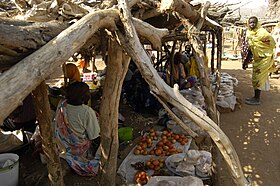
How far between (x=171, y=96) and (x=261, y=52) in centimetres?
550

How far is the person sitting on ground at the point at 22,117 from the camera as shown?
3873 mm

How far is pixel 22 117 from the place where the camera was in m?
3.91

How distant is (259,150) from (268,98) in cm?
335

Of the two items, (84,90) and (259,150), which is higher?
(84,90)

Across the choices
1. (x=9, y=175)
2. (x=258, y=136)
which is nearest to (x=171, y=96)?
(x=9, y=175)

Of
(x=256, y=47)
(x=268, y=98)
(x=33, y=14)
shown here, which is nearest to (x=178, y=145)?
(x=33, y=14)

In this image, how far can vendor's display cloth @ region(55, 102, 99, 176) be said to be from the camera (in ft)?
10.6

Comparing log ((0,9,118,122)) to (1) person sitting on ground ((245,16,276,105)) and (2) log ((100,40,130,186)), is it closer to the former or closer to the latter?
(2) log ((100,40,130,186))

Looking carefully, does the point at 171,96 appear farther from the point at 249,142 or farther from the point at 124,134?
the point at 249,142

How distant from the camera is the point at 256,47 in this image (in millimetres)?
6305

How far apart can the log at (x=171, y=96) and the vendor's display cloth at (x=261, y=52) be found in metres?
5.17

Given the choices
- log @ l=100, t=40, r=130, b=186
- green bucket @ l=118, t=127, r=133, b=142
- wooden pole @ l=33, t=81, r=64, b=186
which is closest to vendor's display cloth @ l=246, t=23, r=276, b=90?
green bucket @ l=118, t=127, r=133, b=142

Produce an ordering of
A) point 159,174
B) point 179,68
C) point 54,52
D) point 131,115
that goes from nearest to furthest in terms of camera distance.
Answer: point 54,52
point 159,174
point 131,115
point 179,68

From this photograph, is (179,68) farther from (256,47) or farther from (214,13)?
(256,47)
